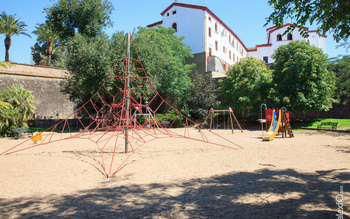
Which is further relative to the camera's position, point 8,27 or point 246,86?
point 8,27

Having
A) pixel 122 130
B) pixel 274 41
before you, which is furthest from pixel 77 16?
pixel 274 41

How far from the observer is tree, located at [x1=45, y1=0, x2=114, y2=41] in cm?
2305

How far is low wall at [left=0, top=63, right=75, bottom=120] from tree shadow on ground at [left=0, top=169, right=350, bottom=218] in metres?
22.9

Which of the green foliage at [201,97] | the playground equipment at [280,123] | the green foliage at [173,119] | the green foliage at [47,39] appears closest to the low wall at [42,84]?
the green foliage at [47,39]

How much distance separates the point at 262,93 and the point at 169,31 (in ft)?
46.7

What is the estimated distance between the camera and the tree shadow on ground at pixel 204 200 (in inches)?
150

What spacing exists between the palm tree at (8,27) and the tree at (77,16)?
13.2 m

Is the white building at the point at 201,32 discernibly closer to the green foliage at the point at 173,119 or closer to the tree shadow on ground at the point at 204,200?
the green foliage at the point at 173,119

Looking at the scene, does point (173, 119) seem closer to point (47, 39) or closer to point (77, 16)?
point (77, 16)

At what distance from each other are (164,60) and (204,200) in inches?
809

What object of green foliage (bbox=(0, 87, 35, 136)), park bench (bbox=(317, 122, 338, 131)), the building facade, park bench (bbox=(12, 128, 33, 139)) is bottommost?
park bench (bbox=(12, 128, 33, 139))

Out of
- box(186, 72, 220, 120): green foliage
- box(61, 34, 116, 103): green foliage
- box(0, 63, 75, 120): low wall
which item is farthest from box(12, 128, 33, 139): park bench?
box(186, 72, 220, 120): green foliage

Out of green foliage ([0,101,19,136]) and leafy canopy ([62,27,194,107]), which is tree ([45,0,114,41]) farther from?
green foliage ([0,101,19,136])

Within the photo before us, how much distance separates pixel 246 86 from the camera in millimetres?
24031
